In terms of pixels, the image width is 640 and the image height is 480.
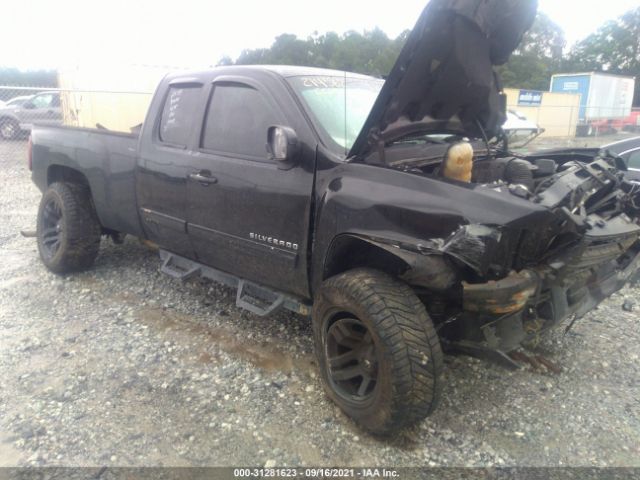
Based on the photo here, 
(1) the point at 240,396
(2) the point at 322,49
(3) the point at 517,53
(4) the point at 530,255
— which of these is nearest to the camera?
(4) the point at 530,255

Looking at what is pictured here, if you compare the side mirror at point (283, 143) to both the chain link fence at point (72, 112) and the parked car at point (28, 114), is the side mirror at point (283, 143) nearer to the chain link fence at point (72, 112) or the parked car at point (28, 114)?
the chain link fence at point (72, 112)

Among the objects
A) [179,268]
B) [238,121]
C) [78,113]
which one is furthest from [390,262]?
[78,113]

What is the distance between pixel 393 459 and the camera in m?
2.65

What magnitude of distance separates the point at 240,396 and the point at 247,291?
0.83 metres

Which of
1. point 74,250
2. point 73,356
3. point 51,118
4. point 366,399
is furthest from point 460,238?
point 51,118

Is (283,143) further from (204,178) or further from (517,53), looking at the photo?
(517,53)

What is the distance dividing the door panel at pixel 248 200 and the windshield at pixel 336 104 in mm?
207

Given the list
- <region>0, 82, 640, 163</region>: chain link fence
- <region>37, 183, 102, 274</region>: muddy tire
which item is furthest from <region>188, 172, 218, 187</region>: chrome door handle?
<region>0, 82, 640, 163</region>: chain link fence

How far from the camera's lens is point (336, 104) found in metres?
3.43

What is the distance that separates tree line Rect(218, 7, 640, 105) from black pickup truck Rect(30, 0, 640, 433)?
1104 inches

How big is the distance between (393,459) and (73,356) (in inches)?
90.8

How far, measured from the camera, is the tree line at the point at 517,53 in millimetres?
37500

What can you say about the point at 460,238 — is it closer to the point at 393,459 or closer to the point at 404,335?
the point at 404,335

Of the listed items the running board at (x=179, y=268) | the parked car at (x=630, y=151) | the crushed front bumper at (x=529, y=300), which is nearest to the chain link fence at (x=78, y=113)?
the running board at (x=179, y=268)
